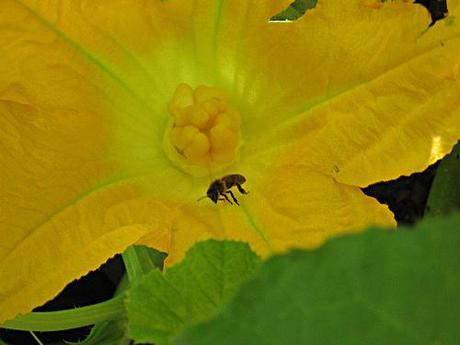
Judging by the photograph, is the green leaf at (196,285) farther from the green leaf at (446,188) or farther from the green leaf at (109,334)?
the green leaf at (446,188)

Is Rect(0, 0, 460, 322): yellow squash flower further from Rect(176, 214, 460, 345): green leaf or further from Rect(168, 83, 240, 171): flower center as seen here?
Rect(176, 214, 460, 345): green leaf

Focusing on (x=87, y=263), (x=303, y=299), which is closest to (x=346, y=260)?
(x=303, y=299)

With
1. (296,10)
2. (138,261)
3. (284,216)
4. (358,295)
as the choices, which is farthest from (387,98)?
(358,295)

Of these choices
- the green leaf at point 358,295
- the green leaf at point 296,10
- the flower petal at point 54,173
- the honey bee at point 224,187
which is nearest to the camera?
the green leaf at point 358,295

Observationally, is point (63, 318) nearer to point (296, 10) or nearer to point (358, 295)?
point (296, 10)

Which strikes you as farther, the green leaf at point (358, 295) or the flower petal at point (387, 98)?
the flower petal at point (387, 98)

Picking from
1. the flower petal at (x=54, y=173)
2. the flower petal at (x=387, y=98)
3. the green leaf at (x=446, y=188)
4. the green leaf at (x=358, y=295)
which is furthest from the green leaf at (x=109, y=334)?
the green leaf at (x=358, y=295)
